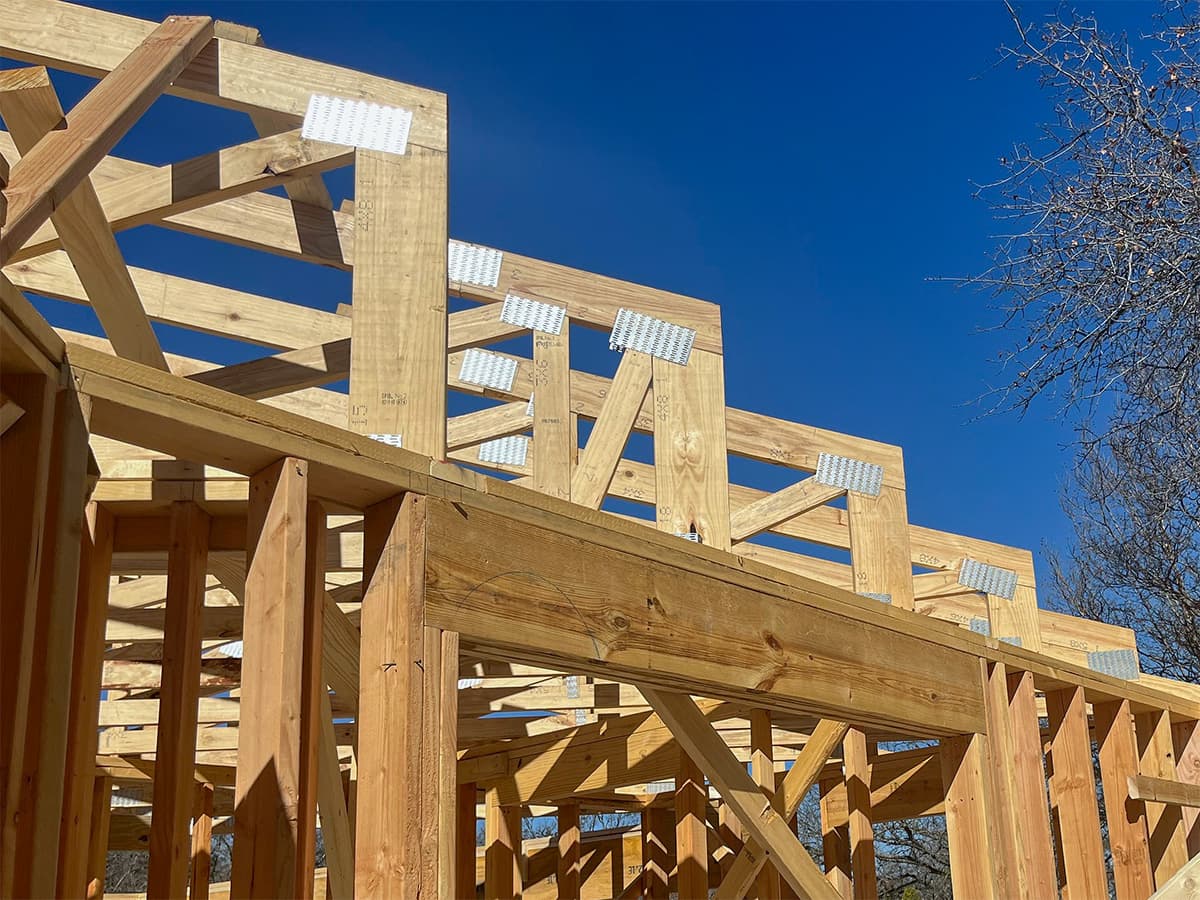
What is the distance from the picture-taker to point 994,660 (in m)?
6.21

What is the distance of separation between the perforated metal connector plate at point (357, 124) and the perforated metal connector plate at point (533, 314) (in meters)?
2.47

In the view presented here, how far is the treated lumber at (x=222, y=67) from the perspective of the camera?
160 inches

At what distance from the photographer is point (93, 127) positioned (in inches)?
136

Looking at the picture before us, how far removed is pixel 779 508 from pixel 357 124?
17.2ft

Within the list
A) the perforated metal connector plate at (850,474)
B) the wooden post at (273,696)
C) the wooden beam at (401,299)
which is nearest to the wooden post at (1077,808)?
the perforated metal connector plate at (850,474)

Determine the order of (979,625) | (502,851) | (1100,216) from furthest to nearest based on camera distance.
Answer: (979,625) < (502,851) < (1100,216)

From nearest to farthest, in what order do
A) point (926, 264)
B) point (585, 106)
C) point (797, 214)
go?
point (585, 106) < point (926, 264) < point (797, 214)

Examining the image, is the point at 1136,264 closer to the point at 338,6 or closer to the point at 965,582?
the point at 965,582

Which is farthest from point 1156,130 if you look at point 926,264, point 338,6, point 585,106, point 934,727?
point 926,264

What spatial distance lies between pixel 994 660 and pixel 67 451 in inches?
185

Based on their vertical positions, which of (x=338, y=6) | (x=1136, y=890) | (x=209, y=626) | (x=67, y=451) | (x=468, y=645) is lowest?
(x=1136, y=890)

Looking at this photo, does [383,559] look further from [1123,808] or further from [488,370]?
[488,370]

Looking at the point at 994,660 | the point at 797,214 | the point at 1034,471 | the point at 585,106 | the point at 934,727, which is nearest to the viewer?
the point at 934,727

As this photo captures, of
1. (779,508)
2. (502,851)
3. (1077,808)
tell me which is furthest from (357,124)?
(502,851)
